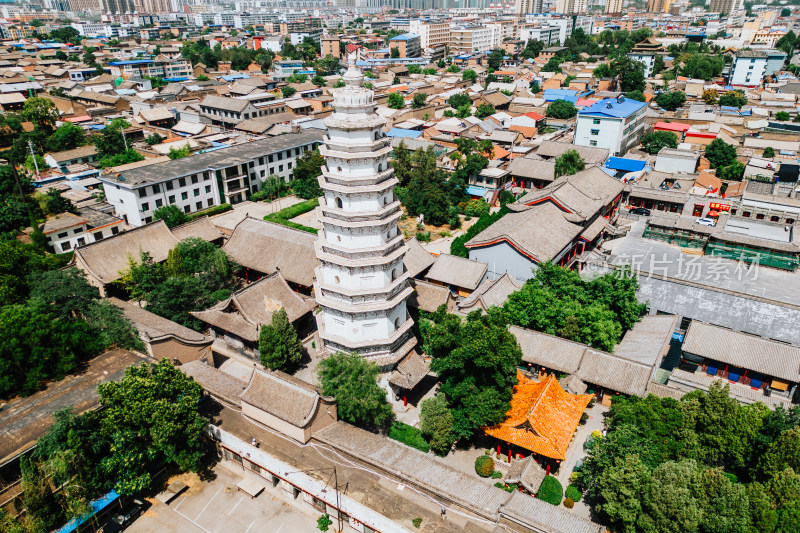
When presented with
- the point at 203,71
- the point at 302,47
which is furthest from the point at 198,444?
the point at 302,47

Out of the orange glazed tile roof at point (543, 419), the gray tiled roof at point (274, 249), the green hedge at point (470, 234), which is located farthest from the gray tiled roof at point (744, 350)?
the gray tiled roof at point (274, 249)

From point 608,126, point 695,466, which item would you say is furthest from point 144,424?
point 608,126

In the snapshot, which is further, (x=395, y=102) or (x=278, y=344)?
(x=395, y=102)

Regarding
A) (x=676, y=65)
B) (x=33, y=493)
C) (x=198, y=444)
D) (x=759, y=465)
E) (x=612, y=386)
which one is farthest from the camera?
(x=676, y=65)

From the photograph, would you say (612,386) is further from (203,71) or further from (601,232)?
(203,71)

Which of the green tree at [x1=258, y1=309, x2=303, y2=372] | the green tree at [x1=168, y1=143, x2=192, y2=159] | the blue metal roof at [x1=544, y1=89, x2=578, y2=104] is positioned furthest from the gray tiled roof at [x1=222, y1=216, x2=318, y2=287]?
the blue metal roof at [x1=544, y1=89, x2=578, y2=104]

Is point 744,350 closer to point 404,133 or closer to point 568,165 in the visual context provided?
point 568,165

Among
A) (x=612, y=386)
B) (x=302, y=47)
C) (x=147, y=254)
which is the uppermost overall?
(x=302, y=47)
